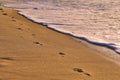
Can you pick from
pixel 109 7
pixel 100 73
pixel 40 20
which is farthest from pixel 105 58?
pixel 109 7

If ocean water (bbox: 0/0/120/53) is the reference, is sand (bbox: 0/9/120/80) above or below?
above

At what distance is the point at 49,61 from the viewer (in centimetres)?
546

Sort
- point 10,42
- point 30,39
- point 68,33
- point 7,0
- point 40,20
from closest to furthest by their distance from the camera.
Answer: point 10,42 < point 30,39 < point 68,33 < point 40,20 < point 7,0

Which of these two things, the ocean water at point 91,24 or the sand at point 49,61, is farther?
the ocean water at point 91,24

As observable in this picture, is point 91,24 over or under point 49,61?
under

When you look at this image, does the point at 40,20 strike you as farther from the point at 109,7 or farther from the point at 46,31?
the point at 109,7

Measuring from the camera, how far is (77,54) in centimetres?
629

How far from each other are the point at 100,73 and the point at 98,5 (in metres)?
10.9

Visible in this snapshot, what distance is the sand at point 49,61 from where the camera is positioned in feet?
15.6

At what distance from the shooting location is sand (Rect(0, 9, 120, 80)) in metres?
4.75

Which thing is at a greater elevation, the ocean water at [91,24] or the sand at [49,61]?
the sand at [49,61]

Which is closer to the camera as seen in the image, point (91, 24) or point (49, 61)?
point (49, 61)

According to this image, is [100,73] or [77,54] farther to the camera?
[77,54]

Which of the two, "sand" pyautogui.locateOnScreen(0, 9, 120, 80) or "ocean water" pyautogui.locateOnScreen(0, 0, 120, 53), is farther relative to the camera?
"ocean water" pyautogui.locateOnScreen(0, 0, 120, 53)
